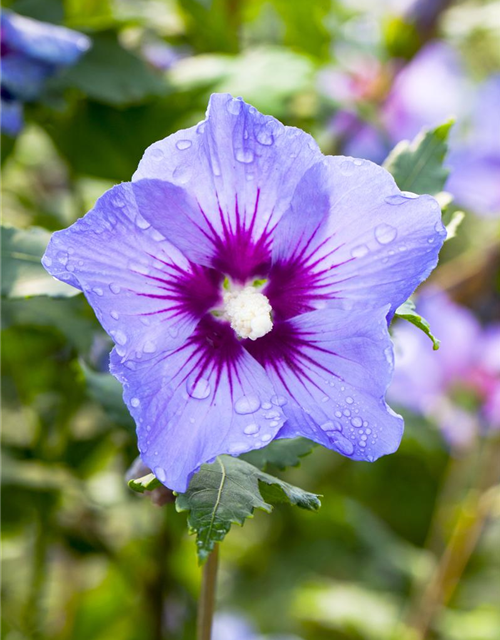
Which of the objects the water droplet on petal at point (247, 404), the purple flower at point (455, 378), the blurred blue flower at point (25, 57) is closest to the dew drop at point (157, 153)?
the water droplet on petal at point (247, 404)

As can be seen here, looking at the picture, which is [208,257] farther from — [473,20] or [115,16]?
[473,20]

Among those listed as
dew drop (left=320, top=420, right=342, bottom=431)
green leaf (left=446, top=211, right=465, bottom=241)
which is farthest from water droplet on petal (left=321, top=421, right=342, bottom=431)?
green leaf (left=446, top=211, right=465, bottom=241)

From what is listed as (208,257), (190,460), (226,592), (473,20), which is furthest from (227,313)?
(226,592)

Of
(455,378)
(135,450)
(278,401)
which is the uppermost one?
(278,401)

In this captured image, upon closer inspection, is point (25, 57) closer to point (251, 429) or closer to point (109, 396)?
point (109, 396)

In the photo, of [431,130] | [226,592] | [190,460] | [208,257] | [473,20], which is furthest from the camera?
[226,592]

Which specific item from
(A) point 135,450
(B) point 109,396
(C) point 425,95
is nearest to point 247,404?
(B) point 109,396
